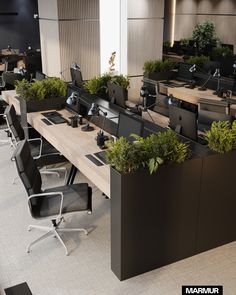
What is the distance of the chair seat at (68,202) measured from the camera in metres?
3.71

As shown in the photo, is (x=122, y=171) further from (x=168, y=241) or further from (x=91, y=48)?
(x=91, y=48)

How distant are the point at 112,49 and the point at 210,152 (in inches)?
243

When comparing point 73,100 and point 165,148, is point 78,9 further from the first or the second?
point 165,148

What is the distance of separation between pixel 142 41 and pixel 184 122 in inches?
196

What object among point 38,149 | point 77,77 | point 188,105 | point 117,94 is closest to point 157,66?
point 188,105

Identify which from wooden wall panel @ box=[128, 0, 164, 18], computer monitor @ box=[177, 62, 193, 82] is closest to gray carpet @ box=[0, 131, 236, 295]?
computer monitor @ box=[177, 62, 193, 82]

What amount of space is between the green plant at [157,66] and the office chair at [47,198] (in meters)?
4.99

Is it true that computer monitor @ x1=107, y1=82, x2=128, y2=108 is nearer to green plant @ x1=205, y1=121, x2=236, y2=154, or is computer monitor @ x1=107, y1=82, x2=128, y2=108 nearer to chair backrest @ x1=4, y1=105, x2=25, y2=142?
chair backrest @ x1=4, y1=105, x2=25, y2=142

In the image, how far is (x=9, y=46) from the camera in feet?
44.8

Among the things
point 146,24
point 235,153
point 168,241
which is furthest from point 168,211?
point 146,24

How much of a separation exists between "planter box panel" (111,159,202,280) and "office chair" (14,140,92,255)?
1.91 ft

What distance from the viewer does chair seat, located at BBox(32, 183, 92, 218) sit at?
12.2ft

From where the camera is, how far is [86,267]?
3.69 metres

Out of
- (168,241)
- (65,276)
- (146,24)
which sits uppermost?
(146,24)
